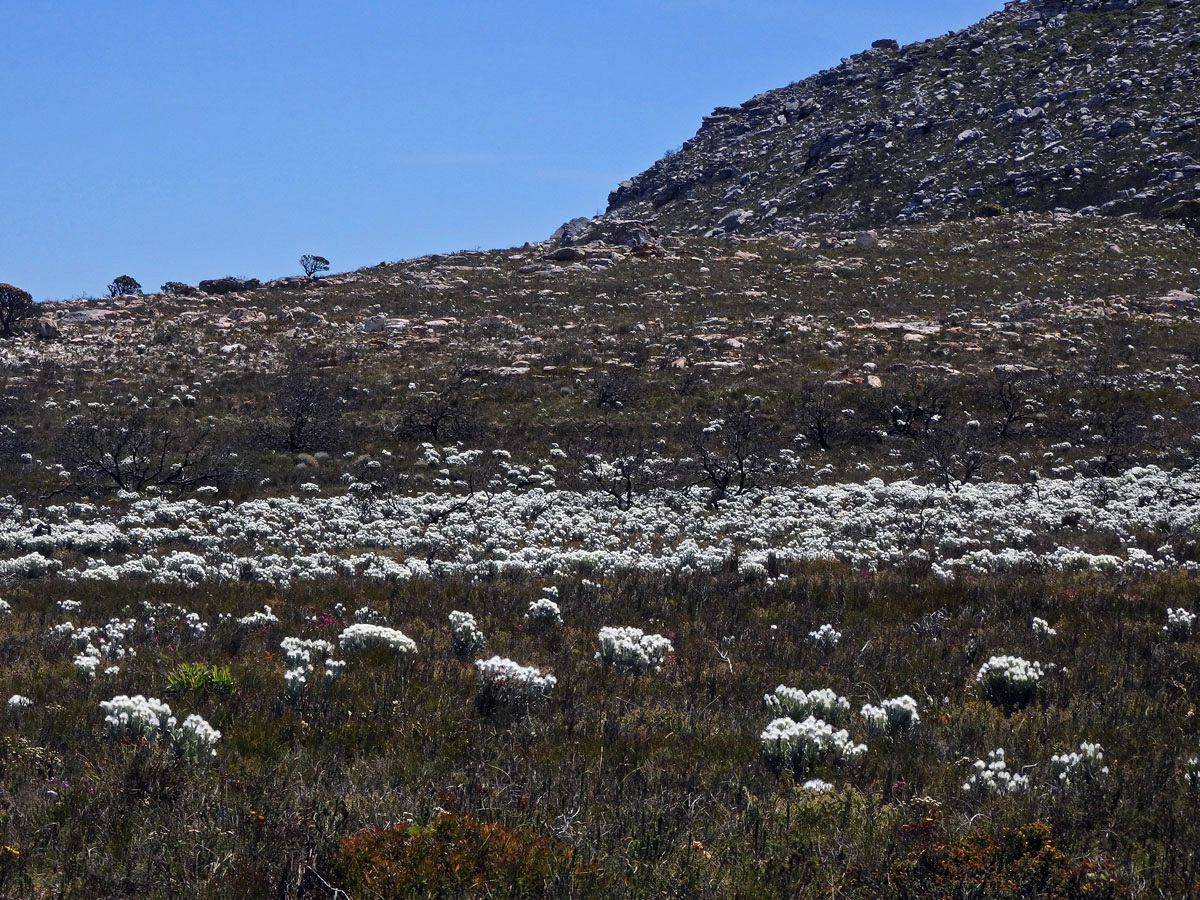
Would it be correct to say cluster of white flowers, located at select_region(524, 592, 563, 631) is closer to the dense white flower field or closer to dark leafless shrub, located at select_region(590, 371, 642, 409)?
the dense white flower field

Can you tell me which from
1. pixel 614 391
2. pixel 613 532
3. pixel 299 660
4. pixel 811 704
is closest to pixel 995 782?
pixel 811 704

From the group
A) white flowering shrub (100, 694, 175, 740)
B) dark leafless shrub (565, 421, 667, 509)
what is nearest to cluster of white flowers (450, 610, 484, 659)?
white flowering shrub (100, 694, 175, 740)

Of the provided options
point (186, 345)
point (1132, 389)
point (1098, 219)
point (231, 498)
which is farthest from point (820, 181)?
point (231, 498)

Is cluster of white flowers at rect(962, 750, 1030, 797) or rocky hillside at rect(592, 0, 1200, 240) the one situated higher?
rocky hillside at rect(592, 0, 1200, 240)

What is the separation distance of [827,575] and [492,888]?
1033 centimetres

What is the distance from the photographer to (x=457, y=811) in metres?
4.39

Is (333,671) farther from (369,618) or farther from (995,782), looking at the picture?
(995,782)

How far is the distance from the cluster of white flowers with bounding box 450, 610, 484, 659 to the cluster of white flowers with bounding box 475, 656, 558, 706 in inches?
66.5

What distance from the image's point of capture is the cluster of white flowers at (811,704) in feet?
20.6

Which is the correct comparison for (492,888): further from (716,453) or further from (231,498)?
(716,453)

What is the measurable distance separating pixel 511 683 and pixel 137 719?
2.58 meters

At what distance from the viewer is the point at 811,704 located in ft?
20.9

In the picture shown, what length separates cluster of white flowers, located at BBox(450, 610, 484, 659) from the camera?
27.8 feet

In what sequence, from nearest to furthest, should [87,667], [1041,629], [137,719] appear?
[137,719] < [87,667] < [1041,629]
